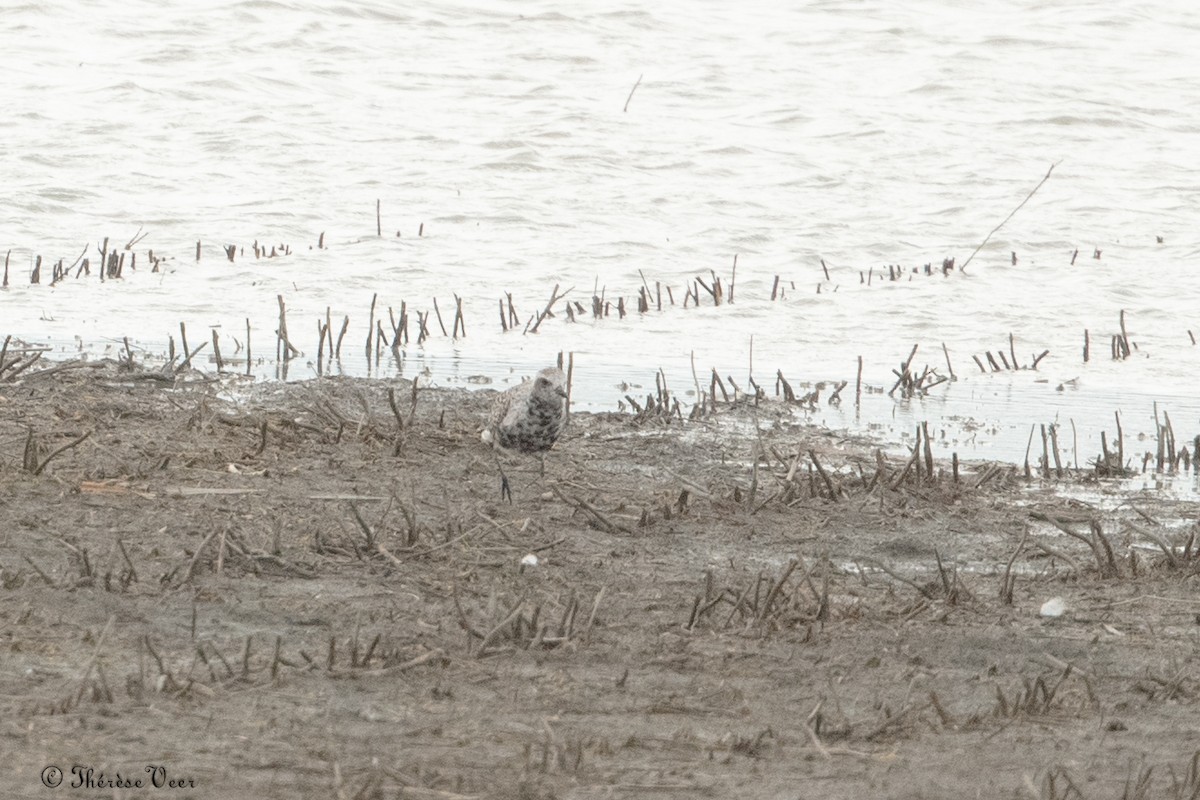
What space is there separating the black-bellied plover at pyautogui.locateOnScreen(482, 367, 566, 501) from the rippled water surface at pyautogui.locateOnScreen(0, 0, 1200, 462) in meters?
2.23

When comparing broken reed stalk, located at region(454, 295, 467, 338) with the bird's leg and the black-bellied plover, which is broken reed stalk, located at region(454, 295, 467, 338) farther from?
the bird's leg

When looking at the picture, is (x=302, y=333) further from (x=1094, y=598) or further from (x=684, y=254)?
(x=1094, y=598)

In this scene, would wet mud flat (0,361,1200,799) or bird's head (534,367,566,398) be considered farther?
bird's head (534,367,566,398)

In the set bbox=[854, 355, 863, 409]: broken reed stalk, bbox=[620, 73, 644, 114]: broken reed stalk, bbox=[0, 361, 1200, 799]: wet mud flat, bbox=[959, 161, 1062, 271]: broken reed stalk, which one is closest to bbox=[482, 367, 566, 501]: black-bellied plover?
bbox=[0, 361, 1200, 799]: wet mud flat

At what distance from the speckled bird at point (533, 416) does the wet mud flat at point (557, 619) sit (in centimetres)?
18

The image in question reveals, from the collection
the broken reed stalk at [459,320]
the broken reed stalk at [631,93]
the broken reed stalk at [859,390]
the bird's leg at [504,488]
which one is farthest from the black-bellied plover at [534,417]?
the broken reed stalk at [631,93]

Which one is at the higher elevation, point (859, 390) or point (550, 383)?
point (550, 383)

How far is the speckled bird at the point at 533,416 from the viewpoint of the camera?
28.3 feet

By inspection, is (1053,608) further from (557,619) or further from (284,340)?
(284,340)

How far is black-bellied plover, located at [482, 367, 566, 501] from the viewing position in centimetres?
863

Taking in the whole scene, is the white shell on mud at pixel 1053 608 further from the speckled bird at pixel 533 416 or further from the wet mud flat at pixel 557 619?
the speckled bird at pixel 533 416

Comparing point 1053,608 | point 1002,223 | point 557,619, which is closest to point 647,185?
point 1002,223

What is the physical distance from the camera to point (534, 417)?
28.3 ft

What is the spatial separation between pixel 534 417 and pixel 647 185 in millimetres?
12313
